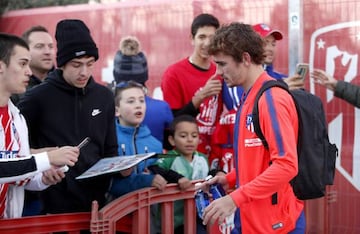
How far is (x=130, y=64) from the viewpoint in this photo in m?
Result: 5.89

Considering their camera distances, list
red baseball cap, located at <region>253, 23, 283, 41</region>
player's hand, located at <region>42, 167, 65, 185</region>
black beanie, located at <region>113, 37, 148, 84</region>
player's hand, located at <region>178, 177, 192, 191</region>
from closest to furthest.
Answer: player's hand, located at <region>42, 167, 65, 185</region>
player's hand, located at <region>178, 177, 192, 191</region>
red baseball cap, located at <region>253, 23, 283, 41</region>
black beanie, located at <region>113, 37, 148, 84</region>

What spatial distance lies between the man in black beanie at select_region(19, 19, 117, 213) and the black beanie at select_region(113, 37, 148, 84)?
1.27m

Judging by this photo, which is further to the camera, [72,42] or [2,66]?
[72,42]

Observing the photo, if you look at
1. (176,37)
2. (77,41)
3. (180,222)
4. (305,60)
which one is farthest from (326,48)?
(77,41)

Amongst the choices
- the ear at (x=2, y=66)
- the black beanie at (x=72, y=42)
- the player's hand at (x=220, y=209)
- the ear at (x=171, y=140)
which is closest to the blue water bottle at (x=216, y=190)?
the player's hand at (x=220, y=209)

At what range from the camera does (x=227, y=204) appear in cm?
353

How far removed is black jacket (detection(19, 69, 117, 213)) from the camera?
4371 mm

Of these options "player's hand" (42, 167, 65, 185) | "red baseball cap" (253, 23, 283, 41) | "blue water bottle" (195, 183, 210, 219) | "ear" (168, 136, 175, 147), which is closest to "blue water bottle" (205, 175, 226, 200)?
"blue water bottle" (195, 183, 210, 219)

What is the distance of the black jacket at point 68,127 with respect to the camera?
4.37 meters

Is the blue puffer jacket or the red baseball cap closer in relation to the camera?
the blue puffer jacket

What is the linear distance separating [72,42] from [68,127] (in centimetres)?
52

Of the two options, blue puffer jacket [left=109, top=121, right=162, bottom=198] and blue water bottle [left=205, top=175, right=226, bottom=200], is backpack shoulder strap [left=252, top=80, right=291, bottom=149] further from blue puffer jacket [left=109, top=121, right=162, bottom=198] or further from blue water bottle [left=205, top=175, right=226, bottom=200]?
blue puffer jacket [left=109, top=121, right=162, bottom=198]

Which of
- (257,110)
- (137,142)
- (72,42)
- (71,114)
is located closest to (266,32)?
(137,142)

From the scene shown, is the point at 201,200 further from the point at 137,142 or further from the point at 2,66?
the point at 2,66
